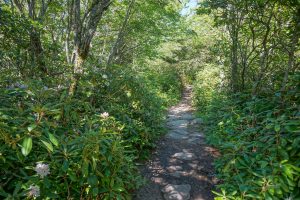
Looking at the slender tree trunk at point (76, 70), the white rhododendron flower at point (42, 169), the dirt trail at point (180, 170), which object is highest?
the slender tree trunk at point (76, 70)

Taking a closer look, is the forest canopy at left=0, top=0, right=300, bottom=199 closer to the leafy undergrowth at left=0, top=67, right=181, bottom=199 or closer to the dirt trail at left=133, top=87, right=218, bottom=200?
the leafy undergrowth at left=0, top=67, right=181, bottom=199

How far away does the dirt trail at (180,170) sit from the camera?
3354 millimetres

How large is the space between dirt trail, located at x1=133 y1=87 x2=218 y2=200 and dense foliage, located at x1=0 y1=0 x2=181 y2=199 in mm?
275

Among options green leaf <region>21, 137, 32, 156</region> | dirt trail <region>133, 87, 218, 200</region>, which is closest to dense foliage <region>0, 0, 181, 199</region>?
green leaf <region>21, 137, 32, 156</region>

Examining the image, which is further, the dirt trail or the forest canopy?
the dirt trail

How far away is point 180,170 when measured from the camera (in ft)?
13.1

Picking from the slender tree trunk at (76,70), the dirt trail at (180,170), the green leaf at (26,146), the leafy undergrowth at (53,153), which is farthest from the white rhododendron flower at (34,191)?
the slender tree trunk at (76,70)

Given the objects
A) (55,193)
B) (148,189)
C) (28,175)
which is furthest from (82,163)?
(148,189)

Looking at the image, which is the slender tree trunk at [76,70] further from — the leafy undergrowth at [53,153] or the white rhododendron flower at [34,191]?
the white rhododendron flower at [34,191]

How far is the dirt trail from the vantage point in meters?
3.35

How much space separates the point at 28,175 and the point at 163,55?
13.8 metres

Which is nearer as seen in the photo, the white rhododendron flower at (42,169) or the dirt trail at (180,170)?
the white rhododendron flower at (42,169)

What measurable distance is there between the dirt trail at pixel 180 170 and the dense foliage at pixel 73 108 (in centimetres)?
28

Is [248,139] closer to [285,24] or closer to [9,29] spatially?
[285,24]
